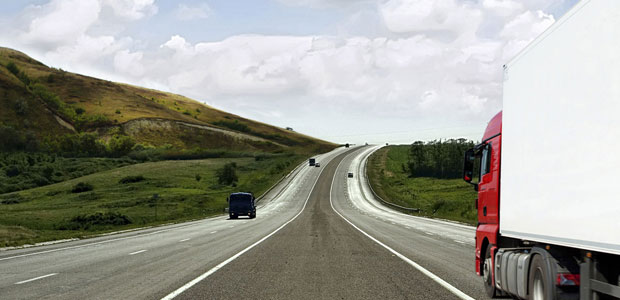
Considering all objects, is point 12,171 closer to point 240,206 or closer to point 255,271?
point 240,206

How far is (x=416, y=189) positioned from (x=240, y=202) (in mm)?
56640

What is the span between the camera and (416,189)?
340 feet

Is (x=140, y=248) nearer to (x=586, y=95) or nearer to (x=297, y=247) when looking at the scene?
(x=297, y=247)

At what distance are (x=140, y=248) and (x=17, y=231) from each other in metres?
20.3

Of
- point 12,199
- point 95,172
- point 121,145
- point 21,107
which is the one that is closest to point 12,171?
point 95,172

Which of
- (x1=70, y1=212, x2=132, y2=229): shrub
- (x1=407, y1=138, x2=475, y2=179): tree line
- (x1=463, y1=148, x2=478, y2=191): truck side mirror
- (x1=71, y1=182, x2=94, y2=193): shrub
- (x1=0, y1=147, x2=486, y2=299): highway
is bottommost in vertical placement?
(x1=70, y1=212, x2=132, y2=229): shrub

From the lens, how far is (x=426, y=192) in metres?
99.6

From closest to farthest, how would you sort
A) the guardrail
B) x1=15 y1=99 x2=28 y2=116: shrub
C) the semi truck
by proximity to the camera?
the semi truck, the guardrail, x1=15 y1=99 x2=28 y2=116: shrub

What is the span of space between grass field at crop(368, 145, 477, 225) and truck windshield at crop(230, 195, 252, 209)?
17484mm

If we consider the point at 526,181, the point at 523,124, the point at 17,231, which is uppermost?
the point at 523,124

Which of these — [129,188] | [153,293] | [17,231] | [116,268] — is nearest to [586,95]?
[153,293]

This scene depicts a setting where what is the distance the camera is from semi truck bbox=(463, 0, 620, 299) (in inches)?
217

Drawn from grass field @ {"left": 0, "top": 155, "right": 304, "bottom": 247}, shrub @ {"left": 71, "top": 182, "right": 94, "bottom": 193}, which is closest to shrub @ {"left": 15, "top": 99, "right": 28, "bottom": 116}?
grass field @ {"left": 0, "top": 155, "right": 304, "bottom": 247}

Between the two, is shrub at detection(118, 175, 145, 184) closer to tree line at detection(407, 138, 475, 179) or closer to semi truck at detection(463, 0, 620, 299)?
tree line at detection(407, 138, 475, 179)
